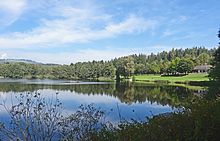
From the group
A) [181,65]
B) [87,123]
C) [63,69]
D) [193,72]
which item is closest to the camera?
[87,123]

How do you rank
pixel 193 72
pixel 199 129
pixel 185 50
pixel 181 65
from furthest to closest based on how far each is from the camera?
pixel 185 50 < pixel 193 72 < pixel 181 65 < pixel 199 129

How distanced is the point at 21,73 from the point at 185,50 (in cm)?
9692

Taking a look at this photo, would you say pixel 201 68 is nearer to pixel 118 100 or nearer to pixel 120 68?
pixel 120 68

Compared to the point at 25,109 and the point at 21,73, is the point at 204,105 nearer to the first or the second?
the point at 25,109

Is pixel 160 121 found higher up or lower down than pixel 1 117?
higher up

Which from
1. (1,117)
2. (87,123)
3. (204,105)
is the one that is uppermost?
(204,105)

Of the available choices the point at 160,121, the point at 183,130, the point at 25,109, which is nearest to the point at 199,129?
the point at 183,130

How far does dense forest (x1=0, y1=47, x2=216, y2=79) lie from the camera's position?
114 m

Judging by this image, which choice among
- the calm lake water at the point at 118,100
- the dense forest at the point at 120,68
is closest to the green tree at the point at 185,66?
the dense forest at the point at 120,68

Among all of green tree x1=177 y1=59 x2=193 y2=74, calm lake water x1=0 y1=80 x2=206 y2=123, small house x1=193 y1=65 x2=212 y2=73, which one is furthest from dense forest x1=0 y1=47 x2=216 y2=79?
calm lake water x1=0 y1=80 x2=206 y2=123

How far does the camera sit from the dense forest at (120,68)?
4473 inches

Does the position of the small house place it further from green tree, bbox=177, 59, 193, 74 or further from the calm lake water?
the calm lake water

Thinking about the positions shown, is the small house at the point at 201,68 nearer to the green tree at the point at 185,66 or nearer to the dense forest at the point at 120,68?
the dense forest at the point at 120,68

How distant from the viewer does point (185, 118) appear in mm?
4609
